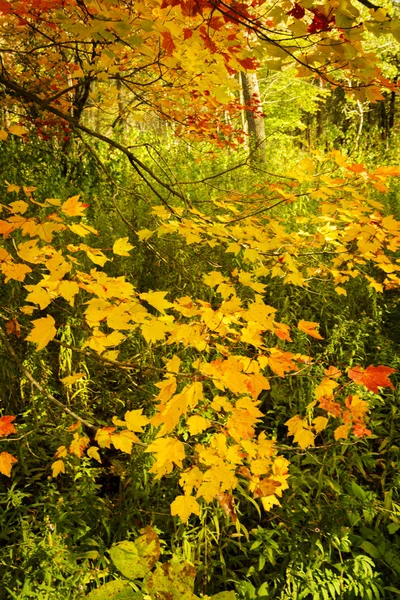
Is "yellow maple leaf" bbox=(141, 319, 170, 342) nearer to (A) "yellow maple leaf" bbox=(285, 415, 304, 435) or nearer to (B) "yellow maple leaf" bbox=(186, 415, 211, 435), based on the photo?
(B) "yellow maple leaf" bbox=(186, 415, 211, 435)

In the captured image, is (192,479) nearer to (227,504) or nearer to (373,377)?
(227,504)

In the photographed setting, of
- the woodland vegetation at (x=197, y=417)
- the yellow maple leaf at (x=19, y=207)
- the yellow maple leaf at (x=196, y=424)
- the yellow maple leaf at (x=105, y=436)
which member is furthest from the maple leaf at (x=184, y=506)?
the yellow maple leaf at (x=19, y=207)

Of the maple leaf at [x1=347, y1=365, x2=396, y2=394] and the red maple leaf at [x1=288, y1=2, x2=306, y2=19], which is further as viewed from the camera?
the maple leaf at [x1=347, y1=365, x2=396, y2=394]

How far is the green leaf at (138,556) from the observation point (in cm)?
74

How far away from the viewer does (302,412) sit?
241 centimetres

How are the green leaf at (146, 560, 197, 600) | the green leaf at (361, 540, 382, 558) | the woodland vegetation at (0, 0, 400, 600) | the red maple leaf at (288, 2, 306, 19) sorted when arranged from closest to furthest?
the green leaf at (146, 560, 197, 600), the red maple leaf at (288, 2, 306, 19), the woodland vegetation at (0, 0, 400, 600), the green leaf at (361, 540, 382, 558)

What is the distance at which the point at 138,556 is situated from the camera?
0.76m

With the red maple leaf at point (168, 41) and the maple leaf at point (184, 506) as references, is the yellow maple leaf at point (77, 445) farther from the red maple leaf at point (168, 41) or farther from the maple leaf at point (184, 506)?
the red maple leaf at point (168, 41)

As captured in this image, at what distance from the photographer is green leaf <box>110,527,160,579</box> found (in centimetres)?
74

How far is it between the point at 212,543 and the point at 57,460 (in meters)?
0.80

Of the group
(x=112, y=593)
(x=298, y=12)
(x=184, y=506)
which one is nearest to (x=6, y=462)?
(x=184, y=506)

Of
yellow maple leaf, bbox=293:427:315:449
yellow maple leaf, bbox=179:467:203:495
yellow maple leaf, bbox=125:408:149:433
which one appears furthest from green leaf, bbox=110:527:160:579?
yellow maple leaf, bbox=293:427:315:449

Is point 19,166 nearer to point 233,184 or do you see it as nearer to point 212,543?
point 233,184

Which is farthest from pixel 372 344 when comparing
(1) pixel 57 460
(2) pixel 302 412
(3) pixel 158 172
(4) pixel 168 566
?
(3) pixel 158 172
